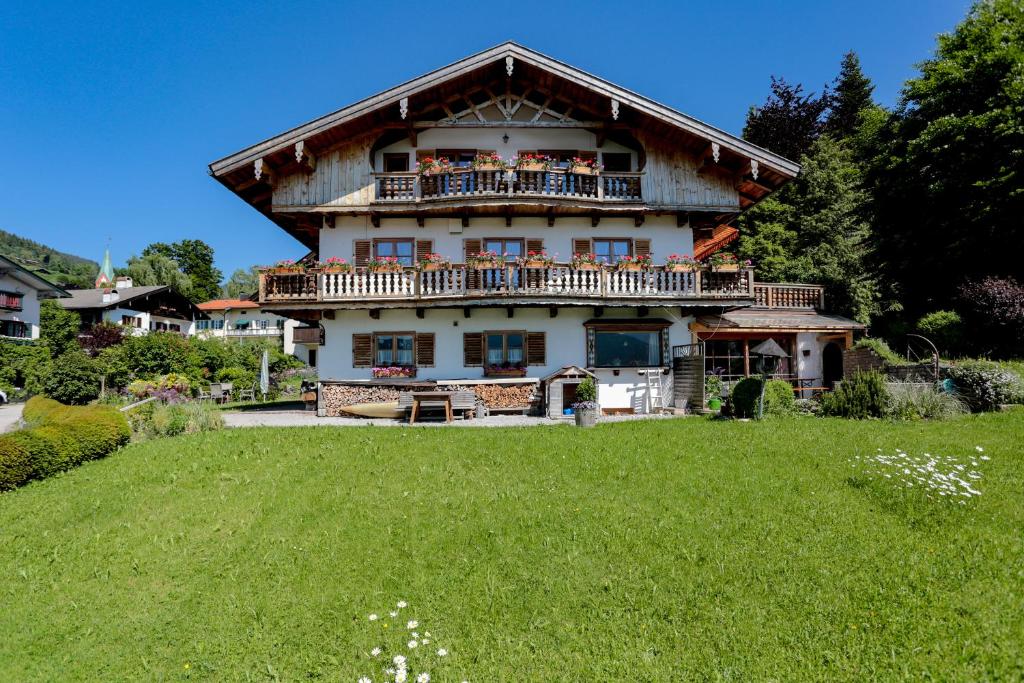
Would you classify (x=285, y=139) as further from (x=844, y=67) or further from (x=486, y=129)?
(x=844, y=67)

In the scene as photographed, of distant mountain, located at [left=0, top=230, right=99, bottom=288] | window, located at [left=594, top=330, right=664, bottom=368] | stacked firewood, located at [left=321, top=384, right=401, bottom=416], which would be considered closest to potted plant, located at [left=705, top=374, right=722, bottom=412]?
window, located at [left=594, top=330, right=664, bottom=368]

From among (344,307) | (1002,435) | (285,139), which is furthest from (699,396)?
(285,139)

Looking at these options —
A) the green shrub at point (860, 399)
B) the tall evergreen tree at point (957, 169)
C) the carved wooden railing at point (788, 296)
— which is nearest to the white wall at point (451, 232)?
the carved wooden railing at point (788, 296)

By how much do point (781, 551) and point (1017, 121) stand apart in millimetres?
23658

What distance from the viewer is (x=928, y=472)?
7.87 metres

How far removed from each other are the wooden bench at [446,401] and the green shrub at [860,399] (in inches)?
394

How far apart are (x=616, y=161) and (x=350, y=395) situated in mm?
13354

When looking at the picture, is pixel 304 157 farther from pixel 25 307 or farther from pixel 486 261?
pixel 25 307

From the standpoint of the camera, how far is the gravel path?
13688 millimetres

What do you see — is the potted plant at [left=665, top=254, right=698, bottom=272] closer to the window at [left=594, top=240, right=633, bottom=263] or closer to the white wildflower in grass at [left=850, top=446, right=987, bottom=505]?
the window at [left=594, top=240, right=633, bottom=263]

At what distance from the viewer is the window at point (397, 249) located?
18188 mm

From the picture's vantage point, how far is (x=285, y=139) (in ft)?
55.3

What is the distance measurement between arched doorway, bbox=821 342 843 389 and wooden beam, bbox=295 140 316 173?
71.8 ft

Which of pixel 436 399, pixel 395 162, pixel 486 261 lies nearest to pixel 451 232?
pixel 486 261
